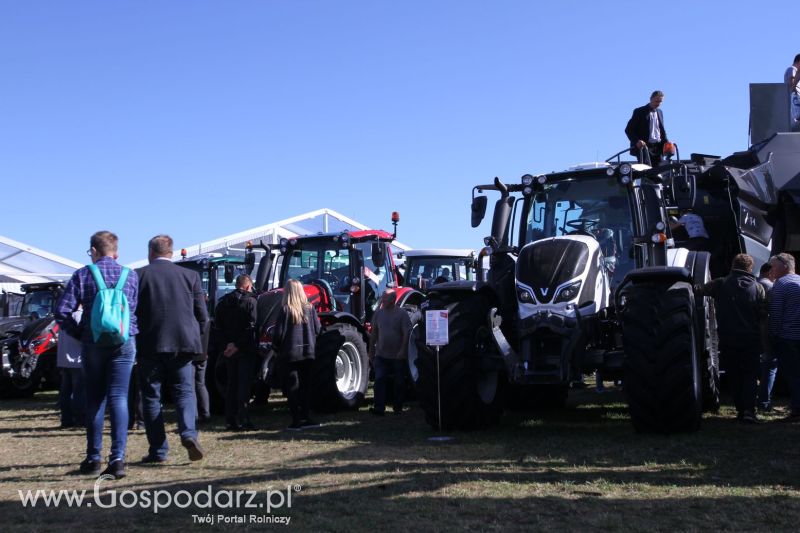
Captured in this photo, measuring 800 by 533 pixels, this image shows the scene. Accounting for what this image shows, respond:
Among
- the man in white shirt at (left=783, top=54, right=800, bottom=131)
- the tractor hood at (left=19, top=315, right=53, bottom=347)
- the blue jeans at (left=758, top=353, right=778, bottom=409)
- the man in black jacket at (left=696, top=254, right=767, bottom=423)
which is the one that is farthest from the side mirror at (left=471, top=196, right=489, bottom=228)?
the tractor hood at (left=19, top=315, right=53, bottom=347)

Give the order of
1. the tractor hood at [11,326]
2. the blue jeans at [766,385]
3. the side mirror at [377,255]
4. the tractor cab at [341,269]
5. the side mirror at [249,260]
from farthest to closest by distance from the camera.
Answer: the tractor hood at [11,326] → the side mirror at [249,260] → the tractor cab at [341,269] → the side mirror at [377,255] → the blue jeans at [766,385]

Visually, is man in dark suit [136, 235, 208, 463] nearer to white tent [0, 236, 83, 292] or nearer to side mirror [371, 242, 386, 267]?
side mirror [371, 242, 386, 267]

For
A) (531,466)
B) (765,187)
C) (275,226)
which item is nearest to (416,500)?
(531,466)

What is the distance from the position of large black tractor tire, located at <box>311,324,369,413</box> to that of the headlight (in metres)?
3.44

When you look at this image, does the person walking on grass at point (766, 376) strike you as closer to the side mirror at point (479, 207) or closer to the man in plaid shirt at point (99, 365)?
the side mirror at point (479, 207)

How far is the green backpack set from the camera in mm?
6387

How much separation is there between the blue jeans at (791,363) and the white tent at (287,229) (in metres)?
8.08

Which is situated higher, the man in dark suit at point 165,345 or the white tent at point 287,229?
the white tent at point 287,229

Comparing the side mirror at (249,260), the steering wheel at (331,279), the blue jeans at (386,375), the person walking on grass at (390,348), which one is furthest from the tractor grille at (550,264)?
the side mirror at (249,260)

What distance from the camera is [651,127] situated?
36.6 ft

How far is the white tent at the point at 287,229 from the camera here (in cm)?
1739

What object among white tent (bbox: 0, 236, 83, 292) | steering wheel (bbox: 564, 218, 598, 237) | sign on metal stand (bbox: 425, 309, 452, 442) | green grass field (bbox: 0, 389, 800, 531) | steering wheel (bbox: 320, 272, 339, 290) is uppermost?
white tent (bbox: 0, 236, 83, 292)

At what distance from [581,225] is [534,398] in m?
2.34

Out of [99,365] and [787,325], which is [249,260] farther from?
[787,325]
